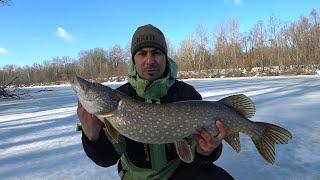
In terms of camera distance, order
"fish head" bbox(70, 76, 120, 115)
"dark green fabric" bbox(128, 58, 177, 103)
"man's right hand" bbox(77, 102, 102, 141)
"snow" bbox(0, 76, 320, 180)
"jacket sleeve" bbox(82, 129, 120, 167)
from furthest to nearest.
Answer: "snow" bbox(0, 76, 320, 180)
"dark green fabric" bbox(128, 58, 177, 103)
"jacket sleeve" bbox(82, 129, 120, 167)
"man's right hand" bbox(77, 102, 102, 141)
"fish head" bbox(70, 76, 120, 115)

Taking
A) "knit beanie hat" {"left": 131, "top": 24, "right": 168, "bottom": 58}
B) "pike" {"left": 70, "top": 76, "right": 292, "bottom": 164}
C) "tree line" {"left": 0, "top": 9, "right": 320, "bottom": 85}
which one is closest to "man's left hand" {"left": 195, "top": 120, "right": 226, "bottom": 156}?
"pike" {"left": 70, "top": 76, "right": 292, "bottom": 164}

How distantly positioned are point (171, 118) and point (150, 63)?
1.78 feet

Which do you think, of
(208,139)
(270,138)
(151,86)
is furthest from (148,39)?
(270,138)

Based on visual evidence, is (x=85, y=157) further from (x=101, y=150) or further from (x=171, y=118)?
(x=171, y=118)

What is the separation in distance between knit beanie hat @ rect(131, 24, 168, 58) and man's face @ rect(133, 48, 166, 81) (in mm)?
31

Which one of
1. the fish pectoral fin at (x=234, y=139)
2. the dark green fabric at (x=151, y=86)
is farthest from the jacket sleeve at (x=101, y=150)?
the fish pectoral fin at (x=234, y=139)

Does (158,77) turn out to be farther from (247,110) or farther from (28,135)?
(28,135)

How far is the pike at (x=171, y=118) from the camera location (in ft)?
6.55

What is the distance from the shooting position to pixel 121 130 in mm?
2035

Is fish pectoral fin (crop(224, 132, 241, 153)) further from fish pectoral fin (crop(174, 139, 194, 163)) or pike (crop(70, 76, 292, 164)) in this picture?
fish pectoral fin (crop(174, 139, 194, 163))

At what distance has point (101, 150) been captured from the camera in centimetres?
245

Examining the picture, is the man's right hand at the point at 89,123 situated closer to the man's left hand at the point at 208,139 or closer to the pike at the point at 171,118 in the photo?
the pike at the point at 171,118

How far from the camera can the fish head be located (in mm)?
1972

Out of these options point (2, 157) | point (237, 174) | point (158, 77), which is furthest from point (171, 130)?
point (2, 157)
